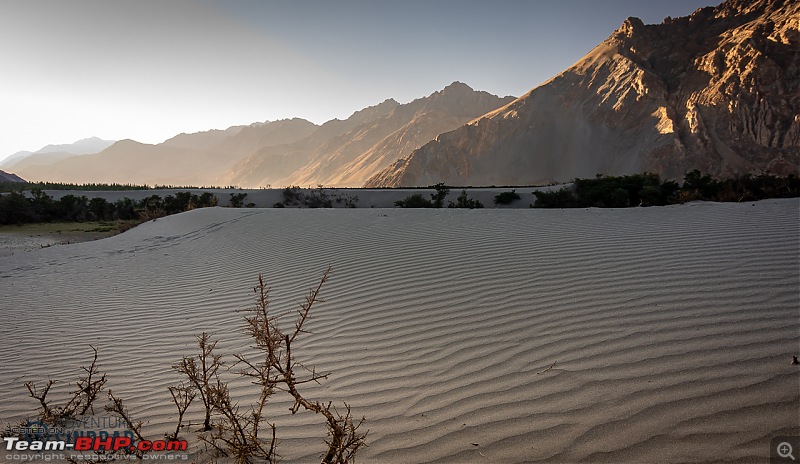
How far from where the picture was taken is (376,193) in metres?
25.4

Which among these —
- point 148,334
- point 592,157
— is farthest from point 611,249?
point 592,157

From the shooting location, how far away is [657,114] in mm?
45469

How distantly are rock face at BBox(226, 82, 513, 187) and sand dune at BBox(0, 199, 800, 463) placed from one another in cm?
7100

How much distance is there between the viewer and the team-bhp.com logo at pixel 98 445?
2.56m

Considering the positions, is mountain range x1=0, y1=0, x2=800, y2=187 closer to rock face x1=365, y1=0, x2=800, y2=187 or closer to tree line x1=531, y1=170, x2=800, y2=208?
rock face x1=365, y1=0, x2=800, y2=187

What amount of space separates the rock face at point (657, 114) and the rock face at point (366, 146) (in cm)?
2494

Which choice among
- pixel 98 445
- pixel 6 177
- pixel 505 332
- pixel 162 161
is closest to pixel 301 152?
pixel 6 177

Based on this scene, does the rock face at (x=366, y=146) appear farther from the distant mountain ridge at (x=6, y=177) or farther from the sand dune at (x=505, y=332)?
the sand dune at (x=505, y=332)

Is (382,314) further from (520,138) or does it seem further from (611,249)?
(520,138)

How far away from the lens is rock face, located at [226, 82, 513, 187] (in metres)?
85.6

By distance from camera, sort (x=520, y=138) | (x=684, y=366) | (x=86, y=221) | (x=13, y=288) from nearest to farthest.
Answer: (x=684, y=366) → (x=13, y=288) → (x=86, y=221) → (x=520, y=138)

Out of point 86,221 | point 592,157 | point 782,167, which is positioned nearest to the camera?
point 86,221

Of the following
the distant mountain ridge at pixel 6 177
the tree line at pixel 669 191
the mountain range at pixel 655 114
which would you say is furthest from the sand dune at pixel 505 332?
the distant mountain ridge at pixel 6 177

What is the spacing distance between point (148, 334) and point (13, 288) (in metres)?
4.45
